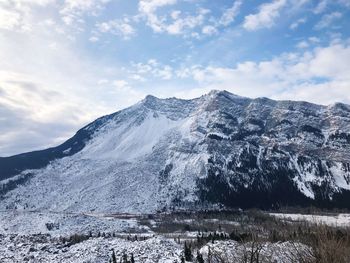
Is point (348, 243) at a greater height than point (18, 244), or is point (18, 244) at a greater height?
point (348, 243)

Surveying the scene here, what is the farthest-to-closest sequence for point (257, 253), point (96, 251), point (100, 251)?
point (100, 251) < point (96, 251) < point (257, 253)

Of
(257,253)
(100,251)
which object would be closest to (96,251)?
(100,251)

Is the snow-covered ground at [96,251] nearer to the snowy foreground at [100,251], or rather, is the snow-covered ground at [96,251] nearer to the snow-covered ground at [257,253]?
the snowy foreground at [100,251]

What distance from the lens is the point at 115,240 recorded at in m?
148

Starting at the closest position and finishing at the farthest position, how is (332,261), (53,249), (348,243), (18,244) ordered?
(332,261) → (348,243) → (53,249) → (18,244)

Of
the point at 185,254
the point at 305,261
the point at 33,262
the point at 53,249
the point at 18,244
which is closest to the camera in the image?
the point at 305,261

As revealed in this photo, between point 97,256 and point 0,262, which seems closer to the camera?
point 97,256

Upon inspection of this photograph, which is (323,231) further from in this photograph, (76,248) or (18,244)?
(18,244)

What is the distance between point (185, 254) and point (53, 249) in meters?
63.2

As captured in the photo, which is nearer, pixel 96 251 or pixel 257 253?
pixel 257 253

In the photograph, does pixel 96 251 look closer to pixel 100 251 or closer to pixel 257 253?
pixel 100 251

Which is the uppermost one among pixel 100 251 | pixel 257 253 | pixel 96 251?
pixel 257 253

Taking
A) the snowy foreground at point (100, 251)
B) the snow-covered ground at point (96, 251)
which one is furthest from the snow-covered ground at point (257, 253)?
the snow-covered ground at point (96, 251)

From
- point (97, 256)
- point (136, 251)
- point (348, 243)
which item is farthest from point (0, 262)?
point (348, 243)
